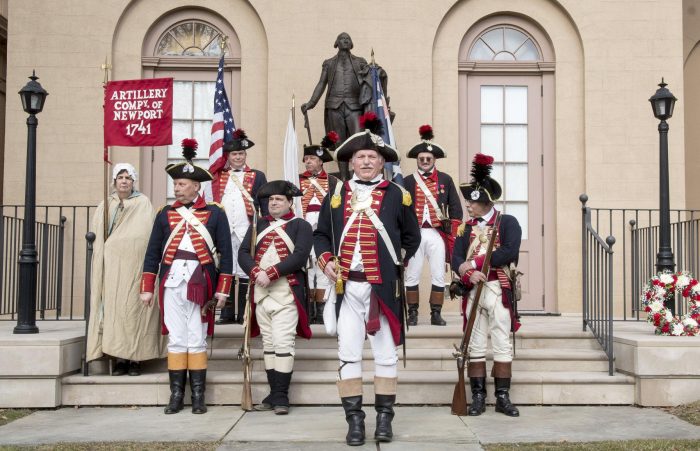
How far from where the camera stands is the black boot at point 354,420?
5.92 meters

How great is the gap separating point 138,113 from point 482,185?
3302 millimetres

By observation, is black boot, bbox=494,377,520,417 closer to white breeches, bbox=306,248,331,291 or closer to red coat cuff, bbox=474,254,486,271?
red coat cuff, bbox=474,254,486,271

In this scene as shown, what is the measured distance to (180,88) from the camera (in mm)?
12062

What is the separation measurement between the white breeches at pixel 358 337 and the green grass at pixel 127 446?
111 cm

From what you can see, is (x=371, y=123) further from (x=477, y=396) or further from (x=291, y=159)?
(x=291, y=159)

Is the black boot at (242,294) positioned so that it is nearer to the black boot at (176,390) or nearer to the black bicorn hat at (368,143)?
the black boot at (176,390)

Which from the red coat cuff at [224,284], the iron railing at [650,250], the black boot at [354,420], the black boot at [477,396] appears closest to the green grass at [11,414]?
the red coat cuff at [224,284]

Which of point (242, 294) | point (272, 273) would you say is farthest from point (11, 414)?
point (242, 294)

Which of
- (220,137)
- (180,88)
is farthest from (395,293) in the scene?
(180,88)

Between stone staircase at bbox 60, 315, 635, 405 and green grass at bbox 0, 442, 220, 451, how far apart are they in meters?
1.63

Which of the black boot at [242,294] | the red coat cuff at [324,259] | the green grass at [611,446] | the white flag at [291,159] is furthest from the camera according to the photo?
the white flag at [291,159]

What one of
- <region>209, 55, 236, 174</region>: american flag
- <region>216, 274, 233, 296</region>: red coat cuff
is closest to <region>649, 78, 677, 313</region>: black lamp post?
<region>216, 274, 233, 296</region>: red coat cuff

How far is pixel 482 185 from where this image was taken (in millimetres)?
7316

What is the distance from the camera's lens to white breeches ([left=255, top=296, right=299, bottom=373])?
7.20m
